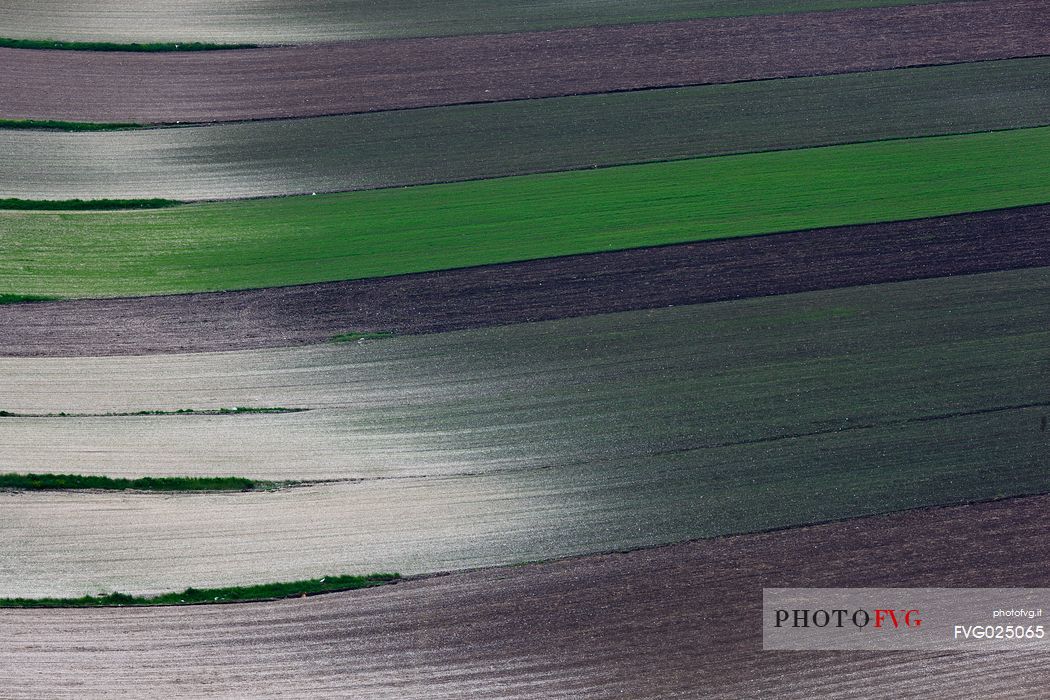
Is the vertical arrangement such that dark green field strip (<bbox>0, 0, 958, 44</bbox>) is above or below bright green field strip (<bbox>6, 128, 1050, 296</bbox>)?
above

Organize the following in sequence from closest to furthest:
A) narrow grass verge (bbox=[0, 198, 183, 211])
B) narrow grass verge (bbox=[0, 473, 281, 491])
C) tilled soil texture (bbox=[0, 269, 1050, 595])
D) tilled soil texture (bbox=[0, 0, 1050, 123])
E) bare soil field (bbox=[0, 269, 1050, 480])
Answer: tilled soil texture (bbox=[0, 269, 1050, 595]) → narrow grass verge (bbox=[0, 473, 281, 491]) → bare soil field (bbox=[0, 269, 1050, 480]) → narrow grass verge (bbox=[0, 198, 183, 211]) → tilled soil texture (bbox=[0, 0, 1050, 123])

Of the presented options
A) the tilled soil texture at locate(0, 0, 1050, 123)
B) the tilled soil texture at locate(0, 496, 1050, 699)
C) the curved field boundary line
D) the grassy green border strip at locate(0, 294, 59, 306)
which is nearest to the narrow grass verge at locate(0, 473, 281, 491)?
the curved field boundary line

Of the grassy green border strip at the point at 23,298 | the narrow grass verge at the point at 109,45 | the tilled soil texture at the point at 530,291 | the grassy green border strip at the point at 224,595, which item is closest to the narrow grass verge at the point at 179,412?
the tilled soil texture at the point at 530,291

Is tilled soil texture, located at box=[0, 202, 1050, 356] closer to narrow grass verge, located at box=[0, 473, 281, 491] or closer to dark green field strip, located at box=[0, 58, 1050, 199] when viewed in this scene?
narrow grass verge, located at box=[0, 473, 281, 491]

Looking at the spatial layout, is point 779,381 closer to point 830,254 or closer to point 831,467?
point 831,467

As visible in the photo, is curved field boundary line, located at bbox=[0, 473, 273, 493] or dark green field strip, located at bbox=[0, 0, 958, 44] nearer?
curved field boundary line, located at bbox=[0, 473, 273, 493]

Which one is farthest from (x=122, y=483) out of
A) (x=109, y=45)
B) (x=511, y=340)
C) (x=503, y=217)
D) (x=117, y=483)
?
(x=109, y=45)

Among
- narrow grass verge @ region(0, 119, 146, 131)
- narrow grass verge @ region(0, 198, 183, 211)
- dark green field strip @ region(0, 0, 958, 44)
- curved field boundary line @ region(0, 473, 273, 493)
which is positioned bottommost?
curved field boundary line @ region(0, 473, 273, 493)

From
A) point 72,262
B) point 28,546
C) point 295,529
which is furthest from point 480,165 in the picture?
point 28,546
